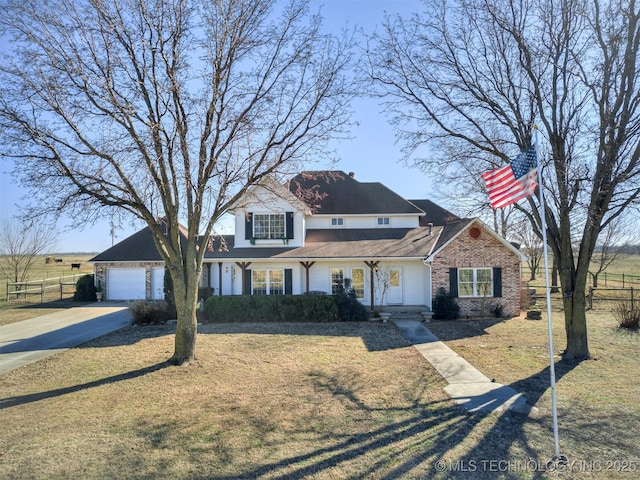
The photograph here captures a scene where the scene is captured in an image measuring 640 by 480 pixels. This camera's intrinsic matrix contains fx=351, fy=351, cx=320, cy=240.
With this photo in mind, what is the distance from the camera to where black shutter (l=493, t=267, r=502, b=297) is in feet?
53.8

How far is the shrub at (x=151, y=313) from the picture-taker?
15.0 meters

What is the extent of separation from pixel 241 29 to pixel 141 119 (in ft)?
11.6

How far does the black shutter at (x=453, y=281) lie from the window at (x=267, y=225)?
8.74m

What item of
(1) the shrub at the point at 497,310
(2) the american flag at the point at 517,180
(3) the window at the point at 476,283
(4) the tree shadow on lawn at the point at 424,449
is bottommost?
(4) the tree shadow on lawn at the point at 424,449

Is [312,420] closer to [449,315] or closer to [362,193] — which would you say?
[449,315]

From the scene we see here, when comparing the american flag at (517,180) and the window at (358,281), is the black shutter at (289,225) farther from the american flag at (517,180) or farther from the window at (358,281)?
the american flag at (517,180)

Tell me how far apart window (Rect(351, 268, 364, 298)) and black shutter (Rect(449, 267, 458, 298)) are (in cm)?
433

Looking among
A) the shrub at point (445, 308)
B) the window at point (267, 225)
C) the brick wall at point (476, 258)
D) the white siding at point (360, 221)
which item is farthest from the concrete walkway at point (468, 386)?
the white siding at point (360, 221)

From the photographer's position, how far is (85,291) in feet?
73.3

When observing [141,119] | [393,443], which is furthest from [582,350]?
[141,119]

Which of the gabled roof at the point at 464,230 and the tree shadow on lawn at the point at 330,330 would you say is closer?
the tree shadow on lawn at the point at 330,330

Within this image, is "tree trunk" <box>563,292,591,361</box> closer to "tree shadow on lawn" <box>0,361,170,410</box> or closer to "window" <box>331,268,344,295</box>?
"window" <box>331,268,344,295</box>

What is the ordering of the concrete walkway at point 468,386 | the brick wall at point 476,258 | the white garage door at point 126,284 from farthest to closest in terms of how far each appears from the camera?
the white garage door at point 126,284
the brick wall at point 476,258
the concrete walkway at point 468,386

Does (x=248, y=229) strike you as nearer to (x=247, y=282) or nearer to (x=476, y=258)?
(x=247, y=282)
